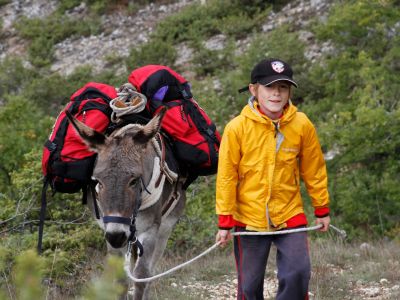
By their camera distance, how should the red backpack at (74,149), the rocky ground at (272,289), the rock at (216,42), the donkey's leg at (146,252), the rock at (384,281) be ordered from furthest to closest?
the rock at (216,42)
the rock at (384,281)
the rocky ground at (272,289)
the donkey's leg at (146,252)
the red backpack at (74,149)

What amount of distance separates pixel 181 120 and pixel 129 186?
3.41 feet

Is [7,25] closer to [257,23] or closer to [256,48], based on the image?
[257,23]

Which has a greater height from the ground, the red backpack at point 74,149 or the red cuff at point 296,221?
the red backpack at point 74,149

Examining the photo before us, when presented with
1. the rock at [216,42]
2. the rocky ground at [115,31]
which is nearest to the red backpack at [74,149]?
the rocky ground at [115,31]

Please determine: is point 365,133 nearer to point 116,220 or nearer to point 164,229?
point 164,229

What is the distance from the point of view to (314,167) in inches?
160

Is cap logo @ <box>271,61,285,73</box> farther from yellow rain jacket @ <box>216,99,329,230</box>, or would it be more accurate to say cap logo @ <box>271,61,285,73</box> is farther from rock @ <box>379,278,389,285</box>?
rock @ <box>379,278,389,285</box>

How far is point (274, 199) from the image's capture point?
13.0 feet

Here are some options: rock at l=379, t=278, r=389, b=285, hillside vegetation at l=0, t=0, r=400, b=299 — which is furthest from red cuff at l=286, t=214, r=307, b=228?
rock at l=379, t=278, r=389, b=285

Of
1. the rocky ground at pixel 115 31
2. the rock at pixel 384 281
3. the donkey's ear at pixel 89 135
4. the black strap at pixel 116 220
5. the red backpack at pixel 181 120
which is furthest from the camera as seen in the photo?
the rocky ground at pixel 115 31

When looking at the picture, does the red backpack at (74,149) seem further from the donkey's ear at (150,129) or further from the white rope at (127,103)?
the donkey's ear at (150,129)

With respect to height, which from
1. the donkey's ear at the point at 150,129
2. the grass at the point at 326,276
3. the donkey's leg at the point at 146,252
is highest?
the donkey's ear at the point at 150,129

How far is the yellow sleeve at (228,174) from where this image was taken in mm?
3924

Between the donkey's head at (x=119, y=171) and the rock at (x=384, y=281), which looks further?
the rock at (x=384, y=281)
